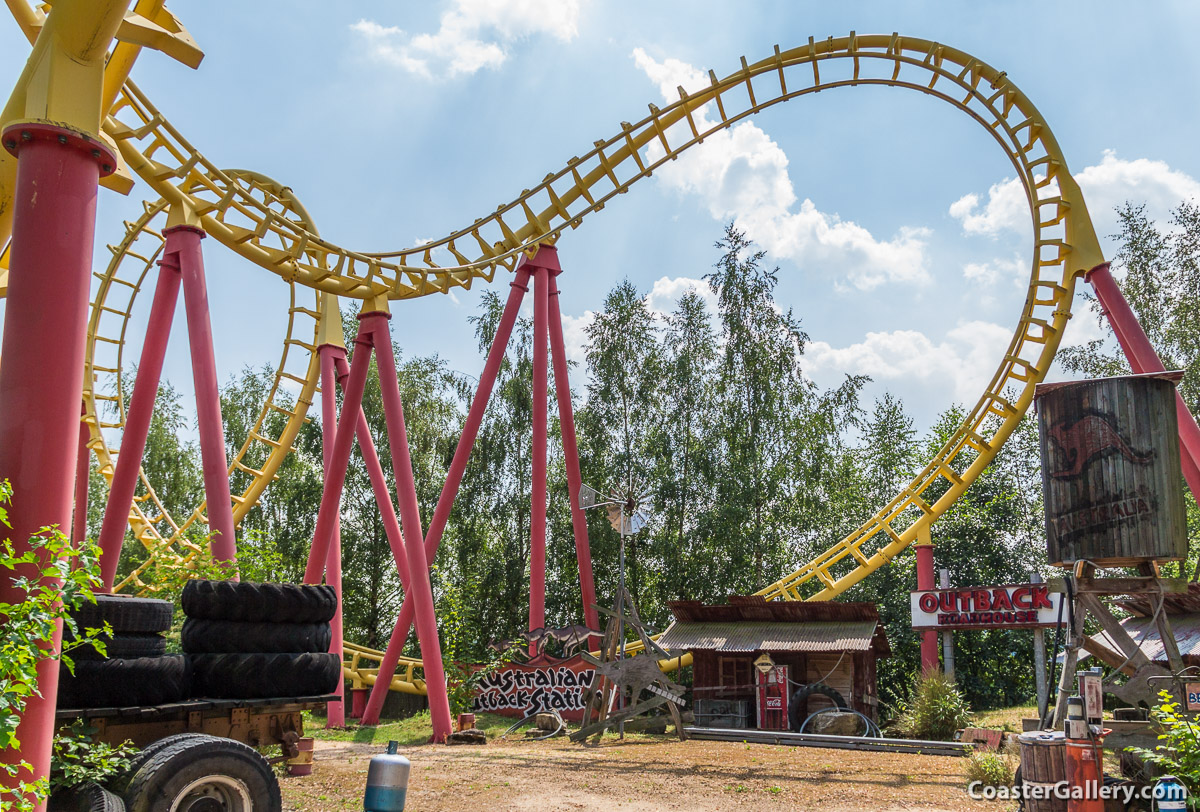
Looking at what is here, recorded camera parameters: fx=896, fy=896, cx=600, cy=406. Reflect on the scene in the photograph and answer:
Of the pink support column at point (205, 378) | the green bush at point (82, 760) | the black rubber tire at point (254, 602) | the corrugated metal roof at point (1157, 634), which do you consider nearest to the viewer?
the green bush at point (82, 760)

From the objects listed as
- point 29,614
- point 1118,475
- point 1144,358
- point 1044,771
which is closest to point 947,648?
point 1144,358

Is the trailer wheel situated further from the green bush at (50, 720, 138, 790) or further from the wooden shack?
the wooden shack

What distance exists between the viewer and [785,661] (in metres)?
17.4

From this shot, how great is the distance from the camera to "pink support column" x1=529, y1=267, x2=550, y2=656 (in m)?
17.2

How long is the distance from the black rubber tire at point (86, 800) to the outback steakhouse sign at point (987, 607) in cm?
1416

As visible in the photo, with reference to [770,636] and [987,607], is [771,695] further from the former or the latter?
[987,607]

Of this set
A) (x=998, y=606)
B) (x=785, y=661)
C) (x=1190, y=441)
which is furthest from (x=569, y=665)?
(x=1190, y=441)

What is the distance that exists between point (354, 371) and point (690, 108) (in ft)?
23.7

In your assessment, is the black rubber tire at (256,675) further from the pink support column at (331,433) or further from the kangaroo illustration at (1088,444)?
the pink support column at (331,433)

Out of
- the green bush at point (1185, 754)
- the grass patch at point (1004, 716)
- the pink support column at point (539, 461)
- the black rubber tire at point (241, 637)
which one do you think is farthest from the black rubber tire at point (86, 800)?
the grass patch at point (1004, 716)

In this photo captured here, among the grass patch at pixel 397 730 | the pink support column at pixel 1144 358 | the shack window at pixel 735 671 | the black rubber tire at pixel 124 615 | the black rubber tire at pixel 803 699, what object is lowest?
the grass patch at pixel 397 730

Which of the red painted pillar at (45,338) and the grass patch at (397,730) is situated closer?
the red painted pillar at (45,338)

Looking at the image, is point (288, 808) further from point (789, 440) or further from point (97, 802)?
point (789, 440)

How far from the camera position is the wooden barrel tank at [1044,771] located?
6.90m
